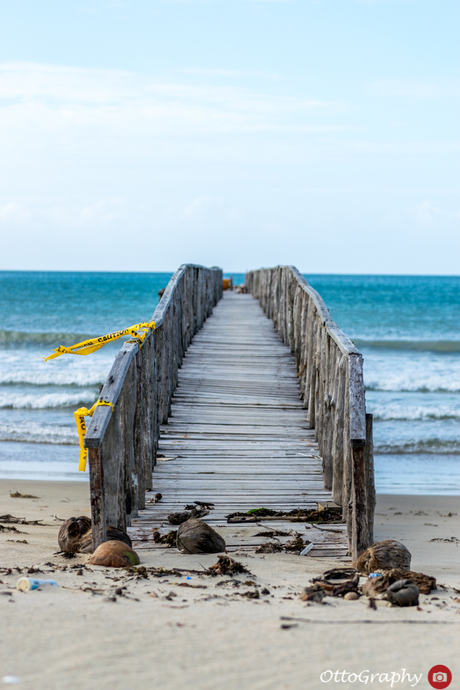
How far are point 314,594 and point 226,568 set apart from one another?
0.59 metres

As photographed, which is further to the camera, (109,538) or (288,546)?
(288,546)

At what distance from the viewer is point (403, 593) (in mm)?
2666

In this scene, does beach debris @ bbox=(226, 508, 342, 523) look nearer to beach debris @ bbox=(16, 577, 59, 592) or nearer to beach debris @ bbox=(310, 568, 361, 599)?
beach debris @ bbox=(310, 568, 361, 599)

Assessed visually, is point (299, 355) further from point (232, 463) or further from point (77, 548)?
point (77, 548)

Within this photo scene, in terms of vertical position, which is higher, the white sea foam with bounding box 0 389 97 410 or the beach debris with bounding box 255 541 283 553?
the beach debris with bounding box 255 541 283 553

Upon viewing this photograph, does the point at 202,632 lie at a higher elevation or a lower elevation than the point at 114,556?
higher

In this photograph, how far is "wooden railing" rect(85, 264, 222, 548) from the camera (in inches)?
132

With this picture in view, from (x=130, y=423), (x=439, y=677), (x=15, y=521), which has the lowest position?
(x=15, y=521)

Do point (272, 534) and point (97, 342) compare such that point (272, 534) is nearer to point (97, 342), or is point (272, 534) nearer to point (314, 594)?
point (314, 594)

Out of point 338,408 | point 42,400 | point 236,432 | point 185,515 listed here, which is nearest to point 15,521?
point 236,432

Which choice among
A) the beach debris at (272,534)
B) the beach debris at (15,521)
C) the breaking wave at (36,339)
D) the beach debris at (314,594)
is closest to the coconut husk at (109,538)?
the beach debris at (272,534)

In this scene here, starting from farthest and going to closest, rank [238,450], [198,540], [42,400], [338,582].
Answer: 1. [42,400]
2. [238,450]
3. [198,540]
4. [338,582]

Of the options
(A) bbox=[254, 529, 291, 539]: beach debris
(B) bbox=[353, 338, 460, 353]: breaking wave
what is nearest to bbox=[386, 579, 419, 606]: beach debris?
(A) bbox=[254, 529, 291, 539]: beach debris

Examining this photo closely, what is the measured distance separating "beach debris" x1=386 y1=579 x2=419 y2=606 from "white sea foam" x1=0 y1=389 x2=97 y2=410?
11451 millimetres
